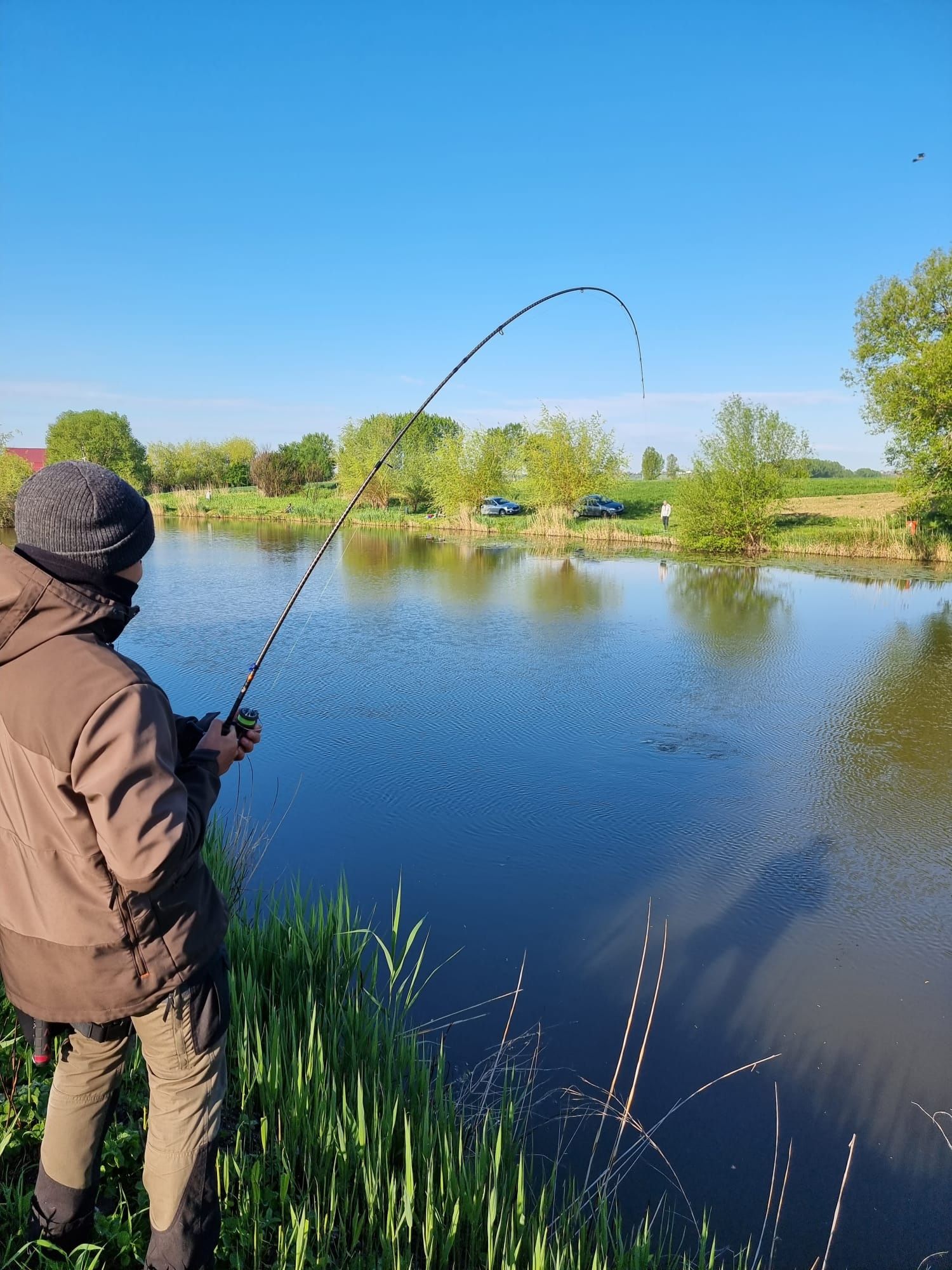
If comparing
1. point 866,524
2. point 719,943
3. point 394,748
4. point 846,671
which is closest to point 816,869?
point 719,943

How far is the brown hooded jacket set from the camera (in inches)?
55.8

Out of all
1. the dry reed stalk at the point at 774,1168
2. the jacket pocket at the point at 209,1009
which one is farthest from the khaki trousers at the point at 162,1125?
the dry reed stalk at the point at 774,1168

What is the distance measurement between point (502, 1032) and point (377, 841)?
182 cm

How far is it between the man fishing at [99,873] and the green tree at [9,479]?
24.4 metres

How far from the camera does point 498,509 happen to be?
34.2 m

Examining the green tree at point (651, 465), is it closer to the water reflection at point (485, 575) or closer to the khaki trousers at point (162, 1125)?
the water reflection at point (485, 575)

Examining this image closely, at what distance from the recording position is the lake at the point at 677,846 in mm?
2822

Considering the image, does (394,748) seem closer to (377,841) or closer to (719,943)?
(377,841)

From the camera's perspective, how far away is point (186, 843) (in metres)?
1.51

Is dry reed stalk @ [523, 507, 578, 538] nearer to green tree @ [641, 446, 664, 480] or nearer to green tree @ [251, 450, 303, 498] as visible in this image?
green tree @ [251, 450, 303, 498]

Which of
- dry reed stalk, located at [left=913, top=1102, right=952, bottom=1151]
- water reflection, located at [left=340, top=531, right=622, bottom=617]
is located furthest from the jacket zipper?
water reflection, located at [left=340, top=531, right=622, bottom=617]

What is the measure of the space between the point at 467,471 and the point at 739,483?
1190cm

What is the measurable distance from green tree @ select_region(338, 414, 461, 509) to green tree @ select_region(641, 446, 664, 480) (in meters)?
44.8

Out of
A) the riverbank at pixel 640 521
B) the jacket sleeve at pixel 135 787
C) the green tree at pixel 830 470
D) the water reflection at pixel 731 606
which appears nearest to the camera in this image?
the jacket sleeve at pixel 135 787
